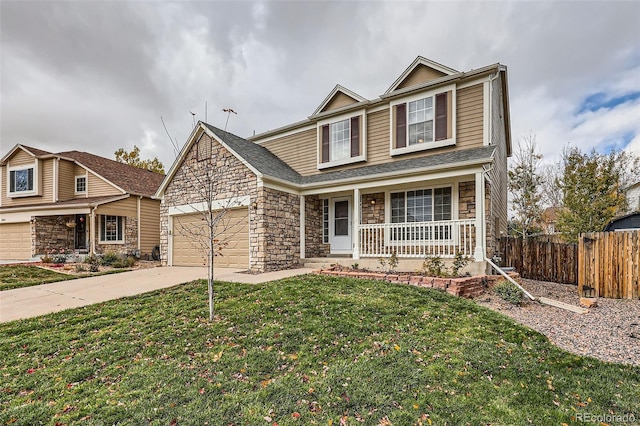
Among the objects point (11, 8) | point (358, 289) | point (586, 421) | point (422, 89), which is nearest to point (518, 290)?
point (358, 289)

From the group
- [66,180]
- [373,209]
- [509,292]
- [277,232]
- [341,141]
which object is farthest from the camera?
[66,180]

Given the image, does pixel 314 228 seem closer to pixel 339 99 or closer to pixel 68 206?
pixel 339 99

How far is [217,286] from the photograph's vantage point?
7445mm

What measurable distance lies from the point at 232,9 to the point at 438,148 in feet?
28.9

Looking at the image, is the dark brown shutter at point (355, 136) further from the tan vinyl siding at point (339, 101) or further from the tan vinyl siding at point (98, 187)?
the tan vinyl siding at point (98, 187)

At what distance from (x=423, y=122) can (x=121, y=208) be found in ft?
51.1

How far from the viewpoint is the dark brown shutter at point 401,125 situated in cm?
1061

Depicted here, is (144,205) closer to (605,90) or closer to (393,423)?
(393,423)

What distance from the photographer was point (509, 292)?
6.64 m

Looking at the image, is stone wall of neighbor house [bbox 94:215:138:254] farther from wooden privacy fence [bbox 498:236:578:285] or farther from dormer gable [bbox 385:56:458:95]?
wooden privacy fence [bbox 498:236:578:285]

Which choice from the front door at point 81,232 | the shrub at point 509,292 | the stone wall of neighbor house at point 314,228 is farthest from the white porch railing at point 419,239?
the front door at point 81,232

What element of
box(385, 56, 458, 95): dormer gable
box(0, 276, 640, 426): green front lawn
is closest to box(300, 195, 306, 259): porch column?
box(385, 56, 458, 95): dormer gable

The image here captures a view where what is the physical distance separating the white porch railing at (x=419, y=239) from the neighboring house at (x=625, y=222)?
9.69 meters

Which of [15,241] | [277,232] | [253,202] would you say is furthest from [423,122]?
[15,241]
